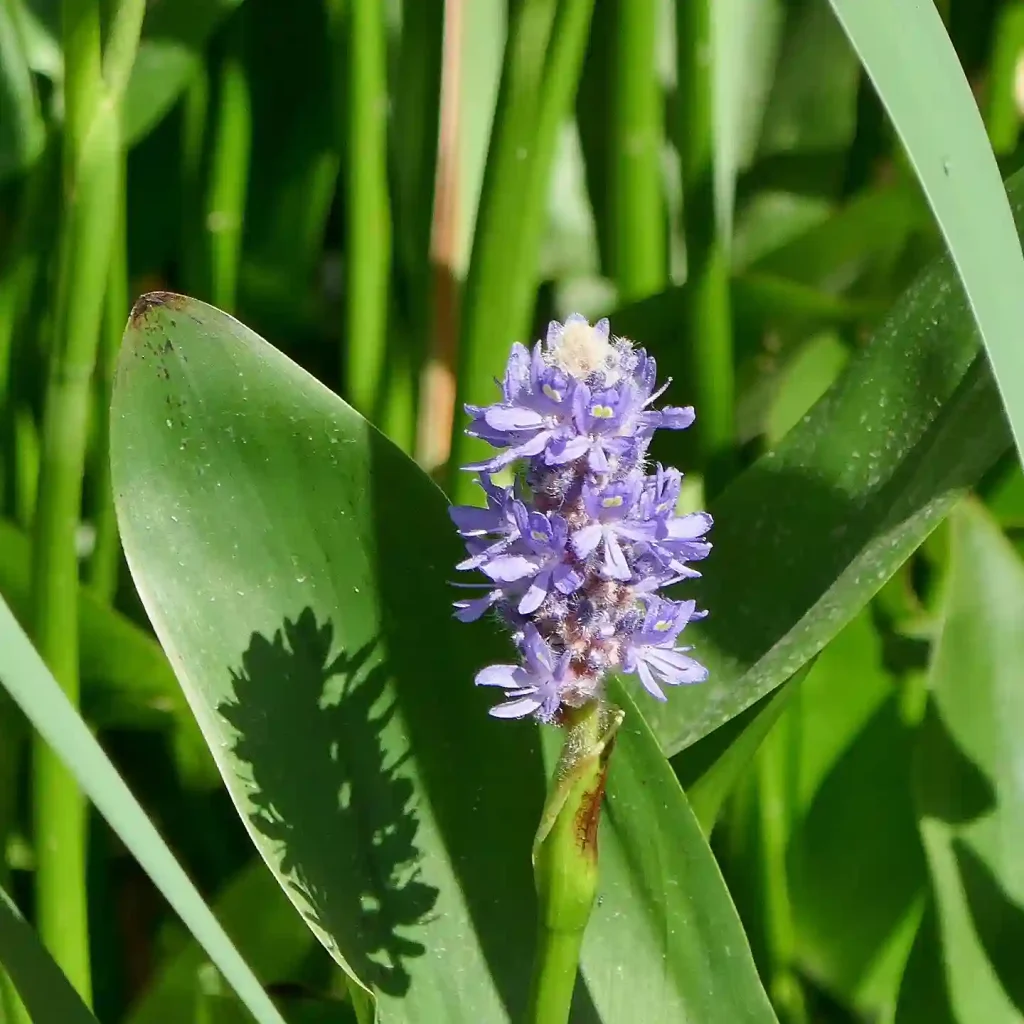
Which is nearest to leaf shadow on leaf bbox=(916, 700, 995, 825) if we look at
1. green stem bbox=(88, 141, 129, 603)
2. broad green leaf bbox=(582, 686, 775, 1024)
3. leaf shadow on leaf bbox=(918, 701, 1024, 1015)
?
leaf shadow on leaf bbox=(918, 701, 1024, 1015)

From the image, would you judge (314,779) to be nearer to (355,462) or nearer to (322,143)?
(355,462)

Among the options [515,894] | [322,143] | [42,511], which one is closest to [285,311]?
[322,143]

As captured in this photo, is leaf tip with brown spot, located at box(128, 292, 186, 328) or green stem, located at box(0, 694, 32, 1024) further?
green stem, located at box(0, 694, 32, 1024)

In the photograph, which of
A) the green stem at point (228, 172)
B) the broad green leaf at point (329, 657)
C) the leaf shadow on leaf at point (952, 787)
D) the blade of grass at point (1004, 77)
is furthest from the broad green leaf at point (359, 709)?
the blade of grass at point (1004, 77)

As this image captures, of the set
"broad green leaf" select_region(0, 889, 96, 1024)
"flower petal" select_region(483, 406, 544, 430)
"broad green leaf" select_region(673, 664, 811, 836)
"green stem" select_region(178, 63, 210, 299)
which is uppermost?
"green stem" select_region(178, 63, 210, 299)

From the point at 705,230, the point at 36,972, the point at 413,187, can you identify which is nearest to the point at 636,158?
the point at 705,230

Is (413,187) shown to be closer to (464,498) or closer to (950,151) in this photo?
(464,498)

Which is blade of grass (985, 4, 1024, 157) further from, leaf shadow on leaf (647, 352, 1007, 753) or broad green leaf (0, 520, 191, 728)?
broad green leaf (0, 520, 191, 728)
